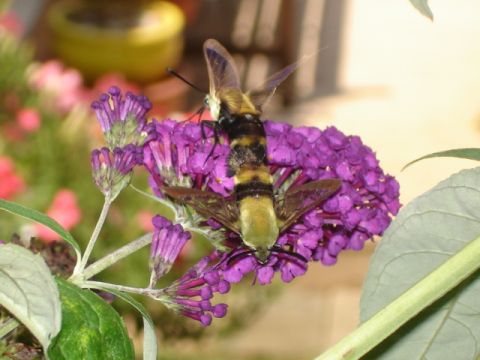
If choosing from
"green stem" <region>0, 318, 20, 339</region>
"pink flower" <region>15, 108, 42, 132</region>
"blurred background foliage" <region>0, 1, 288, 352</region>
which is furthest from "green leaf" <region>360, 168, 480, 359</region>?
"pink flower" <region>15, 108, 42, 132</region>

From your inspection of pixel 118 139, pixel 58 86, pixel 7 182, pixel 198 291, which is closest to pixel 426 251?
pixel 198 291

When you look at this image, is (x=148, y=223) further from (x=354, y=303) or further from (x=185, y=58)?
(x=185, y=58)

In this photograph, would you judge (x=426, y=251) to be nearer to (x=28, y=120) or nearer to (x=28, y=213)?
(x=28, y=213)

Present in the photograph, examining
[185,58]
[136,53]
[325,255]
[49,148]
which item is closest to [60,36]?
[136,53]

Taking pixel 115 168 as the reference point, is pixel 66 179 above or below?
below

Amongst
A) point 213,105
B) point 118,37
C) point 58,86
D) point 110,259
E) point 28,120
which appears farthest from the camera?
point 118,37

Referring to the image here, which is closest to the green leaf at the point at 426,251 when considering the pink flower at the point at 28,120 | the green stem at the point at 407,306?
the green stem at the point at 407,306

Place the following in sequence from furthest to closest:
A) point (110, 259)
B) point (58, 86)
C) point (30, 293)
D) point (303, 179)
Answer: point (58, 86), point (303, 179), point (110, 259), point (30, 293)
